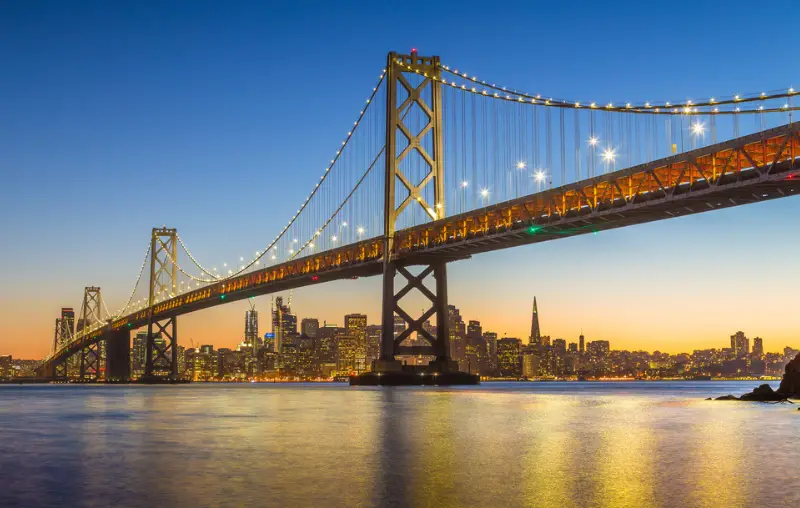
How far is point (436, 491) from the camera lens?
13594 millimetres

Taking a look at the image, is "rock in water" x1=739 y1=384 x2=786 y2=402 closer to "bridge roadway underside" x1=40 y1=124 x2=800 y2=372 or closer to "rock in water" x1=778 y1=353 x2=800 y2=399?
"rock in water" x1=778 y1=353 x2=800 y2=399

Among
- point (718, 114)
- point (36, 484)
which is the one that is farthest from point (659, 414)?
point (36, 484)

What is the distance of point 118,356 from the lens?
121000 millimetres

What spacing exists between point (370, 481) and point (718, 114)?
3056 centimetres

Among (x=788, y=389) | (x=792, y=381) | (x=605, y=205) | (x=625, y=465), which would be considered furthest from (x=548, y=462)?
(x=792, y=381)

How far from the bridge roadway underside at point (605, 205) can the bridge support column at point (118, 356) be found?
54.7m

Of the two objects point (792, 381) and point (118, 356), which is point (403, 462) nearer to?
point (792, 381)

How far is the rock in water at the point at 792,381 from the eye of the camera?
147 feet

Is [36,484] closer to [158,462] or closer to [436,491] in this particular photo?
[158,462]

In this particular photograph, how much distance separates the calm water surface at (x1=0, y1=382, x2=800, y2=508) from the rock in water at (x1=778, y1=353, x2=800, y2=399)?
15.4 meters

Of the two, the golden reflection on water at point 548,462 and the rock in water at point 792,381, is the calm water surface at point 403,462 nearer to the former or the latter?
the golden reflection on water at point 548,462

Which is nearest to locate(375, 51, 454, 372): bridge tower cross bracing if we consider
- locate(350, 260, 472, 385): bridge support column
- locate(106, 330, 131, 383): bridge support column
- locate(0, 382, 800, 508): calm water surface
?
locate(350, 260, 472, 385): bridge support column

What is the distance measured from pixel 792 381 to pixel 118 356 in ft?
296

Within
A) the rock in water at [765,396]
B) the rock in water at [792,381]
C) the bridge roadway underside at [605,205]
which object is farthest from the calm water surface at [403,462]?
the rock in water at [765,396]
